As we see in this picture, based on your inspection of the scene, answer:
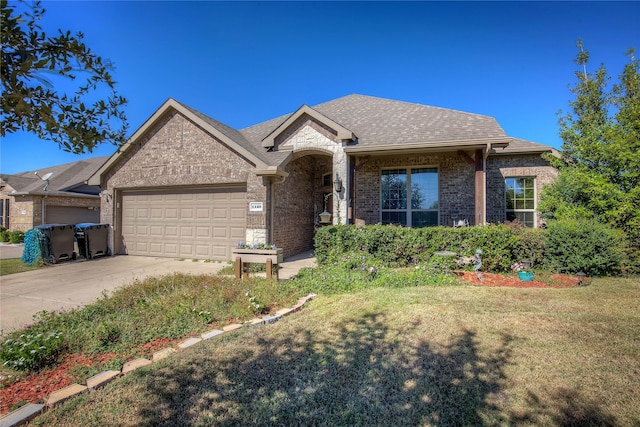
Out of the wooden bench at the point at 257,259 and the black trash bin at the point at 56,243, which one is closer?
the wooden bench at the point at 257,259

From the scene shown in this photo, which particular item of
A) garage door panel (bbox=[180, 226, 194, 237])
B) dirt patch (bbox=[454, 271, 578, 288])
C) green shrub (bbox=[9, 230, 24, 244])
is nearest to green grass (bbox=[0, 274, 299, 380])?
dirt patch (bbox=[454, 271, 578, 288])

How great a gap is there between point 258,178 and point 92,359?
7.09 metres

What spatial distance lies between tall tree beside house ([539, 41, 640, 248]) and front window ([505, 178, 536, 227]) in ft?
2.87

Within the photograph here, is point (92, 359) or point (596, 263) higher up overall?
point (596, 263)

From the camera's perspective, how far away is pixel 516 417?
7.72 ft

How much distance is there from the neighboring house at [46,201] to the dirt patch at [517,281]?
68.0 feet

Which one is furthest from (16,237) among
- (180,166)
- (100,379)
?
(100,379)

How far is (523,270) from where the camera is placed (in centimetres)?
729

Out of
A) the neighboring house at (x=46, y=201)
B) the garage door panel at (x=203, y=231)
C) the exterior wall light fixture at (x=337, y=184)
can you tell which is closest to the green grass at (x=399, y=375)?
the exterior wall light fixture at (x=337, y=184)

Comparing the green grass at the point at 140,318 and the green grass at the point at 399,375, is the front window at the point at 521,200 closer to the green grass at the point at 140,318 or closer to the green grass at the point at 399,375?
the green grass at the point at 399,375

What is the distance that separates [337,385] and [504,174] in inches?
478

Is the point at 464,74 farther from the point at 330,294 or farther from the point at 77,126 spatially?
the point at 77,126

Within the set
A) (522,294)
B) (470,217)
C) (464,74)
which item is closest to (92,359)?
(522,294)

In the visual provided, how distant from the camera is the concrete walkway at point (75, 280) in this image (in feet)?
17.9
